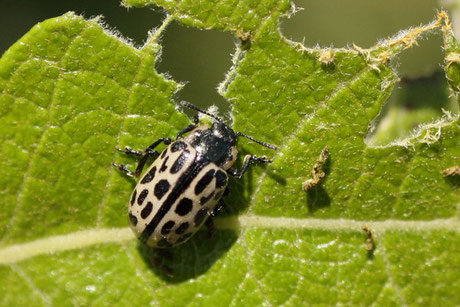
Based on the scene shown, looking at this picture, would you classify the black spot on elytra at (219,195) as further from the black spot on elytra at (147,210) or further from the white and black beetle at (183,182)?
the black spot on elytra at (147,210)

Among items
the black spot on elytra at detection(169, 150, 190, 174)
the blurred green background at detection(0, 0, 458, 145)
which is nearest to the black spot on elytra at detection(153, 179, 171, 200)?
the black spot on elytra at detection(169, 150, 190, 174)

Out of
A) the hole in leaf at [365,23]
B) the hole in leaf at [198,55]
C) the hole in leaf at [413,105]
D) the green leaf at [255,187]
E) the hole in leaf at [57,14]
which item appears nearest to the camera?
the green leaf at [255,187]

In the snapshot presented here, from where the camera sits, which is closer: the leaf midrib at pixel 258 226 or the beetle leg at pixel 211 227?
the leaf midrib at pixel 258 226

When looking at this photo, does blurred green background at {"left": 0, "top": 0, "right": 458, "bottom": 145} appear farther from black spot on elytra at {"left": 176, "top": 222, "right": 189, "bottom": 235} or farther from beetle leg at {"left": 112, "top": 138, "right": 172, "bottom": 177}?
black spot on elytra at {"left": 176, "top": 222, "right": 189, "bottom": 235}

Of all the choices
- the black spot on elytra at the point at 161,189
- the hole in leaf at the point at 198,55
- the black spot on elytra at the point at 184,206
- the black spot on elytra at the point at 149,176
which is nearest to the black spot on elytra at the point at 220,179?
the black spot on elytra at the point at 184,206

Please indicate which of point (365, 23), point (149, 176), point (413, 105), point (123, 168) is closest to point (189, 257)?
point (149, 176)

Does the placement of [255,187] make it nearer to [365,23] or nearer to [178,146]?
[178,146]

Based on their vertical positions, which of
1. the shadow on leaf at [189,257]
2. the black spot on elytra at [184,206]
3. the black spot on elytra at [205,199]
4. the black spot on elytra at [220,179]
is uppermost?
the black spot on elytra at [220,179]
